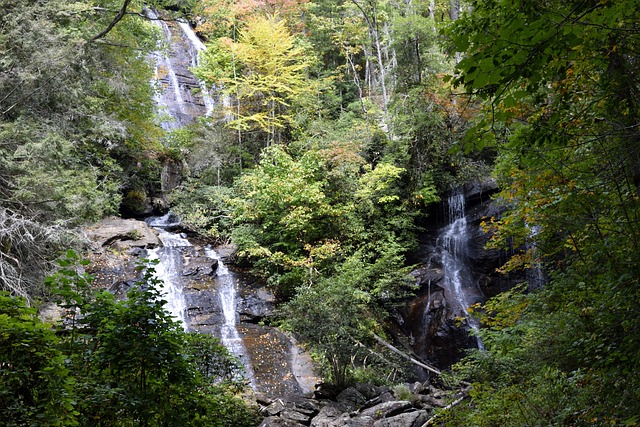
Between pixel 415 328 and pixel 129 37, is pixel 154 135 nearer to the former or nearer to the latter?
pixel 129 37

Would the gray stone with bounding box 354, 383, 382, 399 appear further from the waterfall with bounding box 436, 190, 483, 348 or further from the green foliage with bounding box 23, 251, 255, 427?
the green foliage with bounding box 23, 251, 255, 427

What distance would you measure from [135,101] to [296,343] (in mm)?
10125

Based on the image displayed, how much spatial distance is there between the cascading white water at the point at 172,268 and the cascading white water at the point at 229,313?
3.66 feet

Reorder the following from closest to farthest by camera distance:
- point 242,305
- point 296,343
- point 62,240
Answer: point 62,240, point 296,343, point 242,305

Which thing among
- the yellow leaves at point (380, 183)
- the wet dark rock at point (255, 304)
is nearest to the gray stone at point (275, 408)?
the wet dark rock at point (255, 304)

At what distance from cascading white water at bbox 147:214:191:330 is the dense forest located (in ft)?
3.62

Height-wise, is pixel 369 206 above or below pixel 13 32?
below

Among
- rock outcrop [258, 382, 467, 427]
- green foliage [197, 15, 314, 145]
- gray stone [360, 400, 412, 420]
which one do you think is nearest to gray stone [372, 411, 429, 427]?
rock outcrop [258, 382, 467, 427]

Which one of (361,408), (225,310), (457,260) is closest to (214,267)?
(225,310)

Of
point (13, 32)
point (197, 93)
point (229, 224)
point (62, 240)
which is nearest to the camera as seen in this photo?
point (62, 240)

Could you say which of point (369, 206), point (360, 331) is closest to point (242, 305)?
point (360, 331)

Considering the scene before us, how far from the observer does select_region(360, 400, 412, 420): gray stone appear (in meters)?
8.38

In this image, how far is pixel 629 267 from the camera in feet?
12.1

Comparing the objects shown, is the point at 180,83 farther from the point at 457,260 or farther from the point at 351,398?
the point at 351,398
